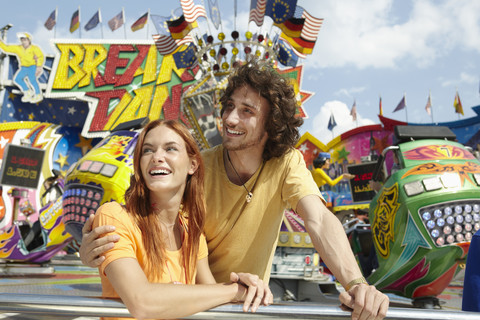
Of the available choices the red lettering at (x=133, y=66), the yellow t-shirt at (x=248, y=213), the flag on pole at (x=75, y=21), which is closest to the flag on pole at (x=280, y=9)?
the yellow t-shirt at (x=248, y=213)

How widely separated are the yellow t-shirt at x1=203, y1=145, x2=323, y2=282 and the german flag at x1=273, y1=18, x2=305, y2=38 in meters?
6.50

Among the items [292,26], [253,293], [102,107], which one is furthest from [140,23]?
[253,293]

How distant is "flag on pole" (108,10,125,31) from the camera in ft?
73.5

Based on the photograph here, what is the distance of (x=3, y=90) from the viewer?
17.1 meters

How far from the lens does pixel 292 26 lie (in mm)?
8094

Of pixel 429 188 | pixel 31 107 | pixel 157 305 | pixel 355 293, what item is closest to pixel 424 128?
pixel 429 188

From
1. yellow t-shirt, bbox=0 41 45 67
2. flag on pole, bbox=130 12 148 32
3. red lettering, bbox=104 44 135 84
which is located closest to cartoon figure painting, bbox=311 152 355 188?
red lettering, bbox=104 44 135 84

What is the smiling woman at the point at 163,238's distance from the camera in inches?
49.1

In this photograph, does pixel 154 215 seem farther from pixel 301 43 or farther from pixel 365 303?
pixel 301 43

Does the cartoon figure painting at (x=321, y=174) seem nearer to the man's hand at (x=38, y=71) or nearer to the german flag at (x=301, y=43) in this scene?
the german flag at (x=301, y=43)

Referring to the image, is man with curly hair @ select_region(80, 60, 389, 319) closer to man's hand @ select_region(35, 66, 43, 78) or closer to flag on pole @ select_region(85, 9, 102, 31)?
man's hand @ select_region(35, 66, 43, 78)

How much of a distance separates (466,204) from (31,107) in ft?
59.1

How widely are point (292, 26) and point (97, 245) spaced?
743 centimetres

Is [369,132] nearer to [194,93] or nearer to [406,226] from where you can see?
[194,93]
